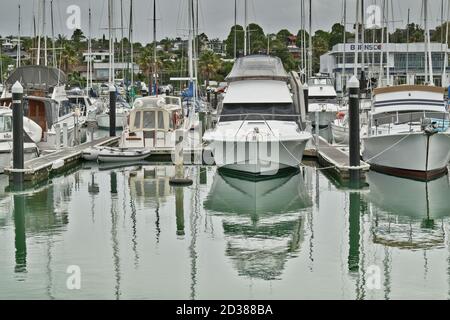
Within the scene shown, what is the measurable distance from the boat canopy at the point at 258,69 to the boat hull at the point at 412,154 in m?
4.21

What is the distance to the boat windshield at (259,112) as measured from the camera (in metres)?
26.5

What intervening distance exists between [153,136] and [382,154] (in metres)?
9.90

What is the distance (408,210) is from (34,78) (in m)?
22.2

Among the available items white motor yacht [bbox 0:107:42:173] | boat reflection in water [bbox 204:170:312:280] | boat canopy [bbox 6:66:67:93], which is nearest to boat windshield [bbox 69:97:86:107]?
boat canopy [bbox 6:66:67:93]

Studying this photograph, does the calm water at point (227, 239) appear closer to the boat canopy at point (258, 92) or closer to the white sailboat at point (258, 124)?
the white sailboat at point (258, 124)

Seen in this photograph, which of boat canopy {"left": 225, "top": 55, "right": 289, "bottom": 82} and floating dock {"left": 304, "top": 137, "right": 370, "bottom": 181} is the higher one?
boat canopy {"left": 225, "top": 55, "right": 289, "bottom": 82}

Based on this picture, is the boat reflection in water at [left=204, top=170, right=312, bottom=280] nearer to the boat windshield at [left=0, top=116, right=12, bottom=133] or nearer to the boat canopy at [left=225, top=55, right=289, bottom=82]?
the boat canopy at [left=225, top=55, right=289, bottom=82]

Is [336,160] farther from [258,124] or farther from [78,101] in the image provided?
[78,101]

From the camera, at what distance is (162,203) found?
69.4 feet

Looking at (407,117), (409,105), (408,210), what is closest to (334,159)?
(407,117)

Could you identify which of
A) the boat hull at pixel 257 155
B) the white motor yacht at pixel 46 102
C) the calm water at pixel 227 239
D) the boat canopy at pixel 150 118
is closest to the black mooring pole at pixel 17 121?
the calm water at pixel 227 239

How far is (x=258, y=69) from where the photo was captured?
93.8 ft

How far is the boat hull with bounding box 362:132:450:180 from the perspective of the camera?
80.0 ft
